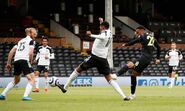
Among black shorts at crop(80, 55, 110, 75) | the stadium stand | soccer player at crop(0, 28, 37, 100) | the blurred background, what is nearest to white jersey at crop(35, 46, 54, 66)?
black shorts at crop(80, 55, 110, 75)

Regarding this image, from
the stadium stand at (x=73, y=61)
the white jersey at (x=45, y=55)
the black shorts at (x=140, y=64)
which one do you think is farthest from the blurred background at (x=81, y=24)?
the black shorts at (x=140, y=64)

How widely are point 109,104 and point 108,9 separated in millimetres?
22966

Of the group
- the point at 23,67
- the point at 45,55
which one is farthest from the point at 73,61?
the point at 23,67

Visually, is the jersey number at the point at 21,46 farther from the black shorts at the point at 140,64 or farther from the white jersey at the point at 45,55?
the white jersey at the point at 45,55

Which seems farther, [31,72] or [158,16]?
[158,16]

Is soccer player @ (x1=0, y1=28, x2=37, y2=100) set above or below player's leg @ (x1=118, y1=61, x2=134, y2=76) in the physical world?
above

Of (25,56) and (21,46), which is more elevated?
(21,46)

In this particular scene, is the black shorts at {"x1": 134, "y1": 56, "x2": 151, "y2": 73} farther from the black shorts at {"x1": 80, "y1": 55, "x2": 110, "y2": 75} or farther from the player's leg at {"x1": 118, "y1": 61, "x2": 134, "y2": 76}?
the black shorts at {"x1": 80, "y1": 55, "x2": 110, "y2": 75}

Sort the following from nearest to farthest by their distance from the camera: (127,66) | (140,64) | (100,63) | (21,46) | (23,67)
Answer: (23,67)
(21,46)
(100,63)
(140,64)
(127,66)

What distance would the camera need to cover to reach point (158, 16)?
2098 inches

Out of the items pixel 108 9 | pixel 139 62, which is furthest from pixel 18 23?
pixel 139 62

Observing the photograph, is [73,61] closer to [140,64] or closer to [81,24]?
[81,24]

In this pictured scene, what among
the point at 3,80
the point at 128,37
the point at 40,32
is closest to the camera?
the point at 3,80

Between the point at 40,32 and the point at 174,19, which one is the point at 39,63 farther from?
the point at 174,19
